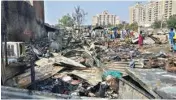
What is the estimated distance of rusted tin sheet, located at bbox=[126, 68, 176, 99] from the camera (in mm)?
4211

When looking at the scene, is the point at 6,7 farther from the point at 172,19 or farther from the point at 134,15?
the point at 134,15

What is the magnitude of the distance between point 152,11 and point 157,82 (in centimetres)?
7188

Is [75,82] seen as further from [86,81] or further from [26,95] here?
[26,95]

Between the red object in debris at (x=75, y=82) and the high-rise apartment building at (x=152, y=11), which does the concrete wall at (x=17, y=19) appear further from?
the high-rise apartment building at (x=152, y=11)

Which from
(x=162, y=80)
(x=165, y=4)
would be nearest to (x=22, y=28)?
Answer: (x=162, y=80)

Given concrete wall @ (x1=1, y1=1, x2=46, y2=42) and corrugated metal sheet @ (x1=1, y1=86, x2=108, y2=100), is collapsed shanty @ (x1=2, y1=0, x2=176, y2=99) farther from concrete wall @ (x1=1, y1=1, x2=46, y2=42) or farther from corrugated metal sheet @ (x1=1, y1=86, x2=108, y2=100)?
concrete wall @ (x1=1, y1=1, x2=46, y2=42)

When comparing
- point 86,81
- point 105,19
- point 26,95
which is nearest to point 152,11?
point 105,19

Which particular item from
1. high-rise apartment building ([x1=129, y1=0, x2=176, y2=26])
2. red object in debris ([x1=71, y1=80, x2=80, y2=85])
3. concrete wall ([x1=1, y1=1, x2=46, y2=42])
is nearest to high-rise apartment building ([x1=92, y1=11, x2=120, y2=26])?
high-rise apartment building ([x1=129, y1=0, x2=176, y2=26])

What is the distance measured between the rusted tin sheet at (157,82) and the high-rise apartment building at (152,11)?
5875cm

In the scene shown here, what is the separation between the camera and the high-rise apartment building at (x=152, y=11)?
6556 cm

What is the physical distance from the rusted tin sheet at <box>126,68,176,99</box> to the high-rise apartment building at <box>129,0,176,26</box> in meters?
58.8

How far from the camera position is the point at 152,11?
74250 millimetres

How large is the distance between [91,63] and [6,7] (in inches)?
350

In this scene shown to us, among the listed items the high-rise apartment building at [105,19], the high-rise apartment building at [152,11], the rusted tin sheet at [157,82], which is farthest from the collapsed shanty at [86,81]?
the high-rise apartment building at [105,19]
